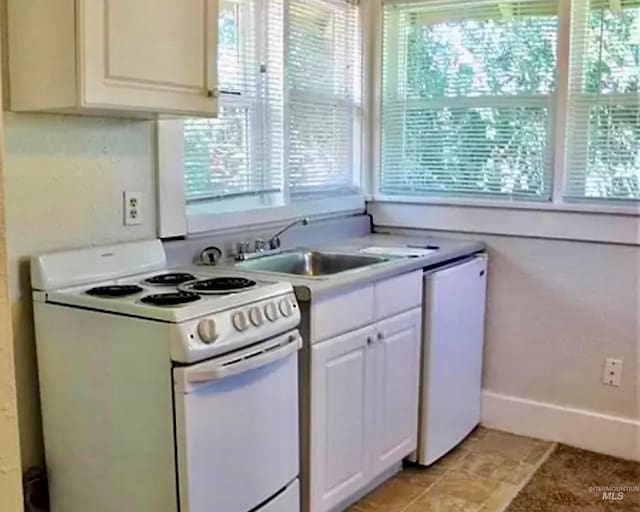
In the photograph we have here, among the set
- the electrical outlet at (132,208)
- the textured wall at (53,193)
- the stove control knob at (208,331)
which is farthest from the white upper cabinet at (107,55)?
the stove control knob at (208,331)

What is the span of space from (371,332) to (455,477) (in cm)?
83

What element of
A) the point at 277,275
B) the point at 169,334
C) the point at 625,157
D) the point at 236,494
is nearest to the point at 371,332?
the point at 277,275

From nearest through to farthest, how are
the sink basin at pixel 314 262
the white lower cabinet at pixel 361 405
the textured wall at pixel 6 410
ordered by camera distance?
the textured wall at pixel 6 410 → the white lower cabinet at pixel 361 405 → the sink basin at pixel 314 262

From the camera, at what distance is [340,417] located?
8.12 ft

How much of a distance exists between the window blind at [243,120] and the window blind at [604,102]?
4.25ft

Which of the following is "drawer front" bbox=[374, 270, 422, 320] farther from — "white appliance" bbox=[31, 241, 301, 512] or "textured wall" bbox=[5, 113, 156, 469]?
"textured wall" bbox=[5, 113, 156, 469]

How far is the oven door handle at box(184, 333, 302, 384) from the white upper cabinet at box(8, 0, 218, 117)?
2.45 ft

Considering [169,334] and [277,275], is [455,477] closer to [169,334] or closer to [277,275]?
[277,275]

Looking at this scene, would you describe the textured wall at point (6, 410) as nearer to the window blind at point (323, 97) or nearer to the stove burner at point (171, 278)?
the stove burner at point (171, 278)

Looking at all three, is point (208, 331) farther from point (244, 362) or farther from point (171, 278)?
point (171, 278)

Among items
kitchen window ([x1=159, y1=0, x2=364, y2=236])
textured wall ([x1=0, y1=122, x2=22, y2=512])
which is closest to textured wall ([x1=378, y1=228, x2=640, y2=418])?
kitchen window ([x1=159, y1=0, x2=364, y2=236])

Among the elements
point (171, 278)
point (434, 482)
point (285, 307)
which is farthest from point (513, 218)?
point (171, 278)

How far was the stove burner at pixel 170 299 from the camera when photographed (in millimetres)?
1919

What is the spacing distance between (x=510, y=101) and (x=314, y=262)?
118 cm
